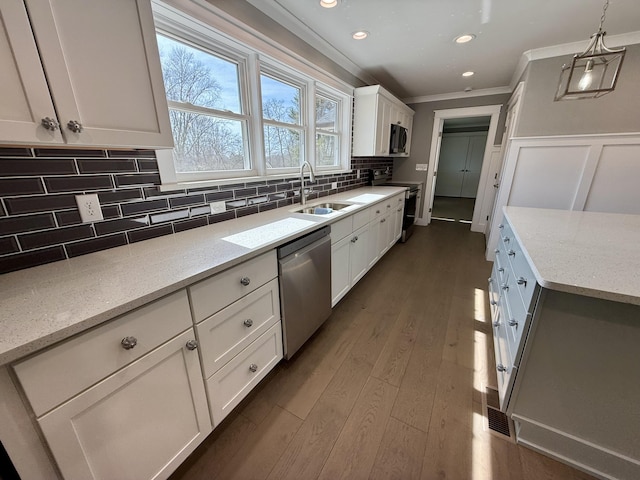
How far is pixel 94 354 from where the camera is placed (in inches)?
28.7

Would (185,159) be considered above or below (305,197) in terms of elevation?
above

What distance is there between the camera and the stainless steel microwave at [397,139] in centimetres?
386

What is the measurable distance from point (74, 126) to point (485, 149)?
530cm

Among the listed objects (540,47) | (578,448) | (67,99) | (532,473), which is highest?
(540,47)

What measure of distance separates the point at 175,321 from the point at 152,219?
0.73 metres

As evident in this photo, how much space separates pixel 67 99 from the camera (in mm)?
798

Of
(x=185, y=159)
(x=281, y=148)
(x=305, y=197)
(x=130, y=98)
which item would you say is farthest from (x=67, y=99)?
(x=305, y=197)

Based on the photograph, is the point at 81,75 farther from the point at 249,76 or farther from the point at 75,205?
the point at 249,76

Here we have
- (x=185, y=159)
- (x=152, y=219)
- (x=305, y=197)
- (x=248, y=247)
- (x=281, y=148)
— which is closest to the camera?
(x=248, y=247)

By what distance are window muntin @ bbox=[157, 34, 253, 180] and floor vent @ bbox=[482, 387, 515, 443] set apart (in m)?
2.21

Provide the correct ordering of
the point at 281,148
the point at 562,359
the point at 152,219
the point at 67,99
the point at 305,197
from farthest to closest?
the point at 305,197 < the point at 281,148 < the point at 152,219 < the point at 562,359 < the point at 67,99

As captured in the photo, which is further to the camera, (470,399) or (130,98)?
(470,399)

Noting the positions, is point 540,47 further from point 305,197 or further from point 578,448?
point 578,448

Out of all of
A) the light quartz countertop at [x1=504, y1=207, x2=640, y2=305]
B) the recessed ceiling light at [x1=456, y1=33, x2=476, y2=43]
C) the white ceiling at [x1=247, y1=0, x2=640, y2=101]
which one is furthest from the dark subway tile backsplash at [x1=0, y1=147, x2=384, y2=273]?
the recessed ceiling light at [x1=456, y1=33, x2=476, y2=43]
